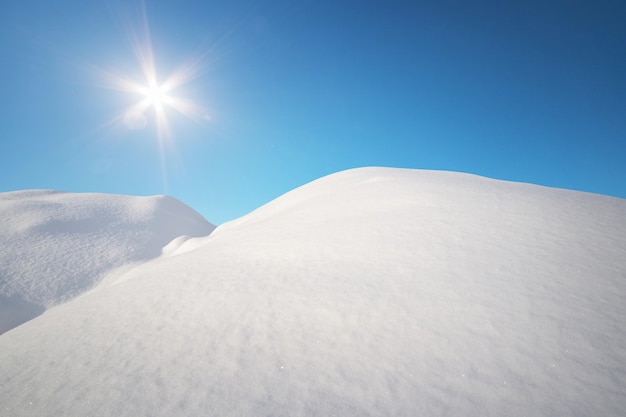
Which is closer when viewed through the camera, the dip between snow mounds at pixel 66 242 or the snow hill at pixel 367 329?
the snow hill at pixel 367 329

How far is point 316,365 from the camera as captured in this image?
A: 128 inches

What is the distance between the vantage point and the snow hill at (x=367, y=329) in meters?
2.84

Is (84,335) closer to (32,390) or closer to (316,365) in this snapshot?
(32,390)

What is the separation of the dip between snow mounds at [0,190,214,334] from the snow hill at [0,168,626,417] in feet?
21.9

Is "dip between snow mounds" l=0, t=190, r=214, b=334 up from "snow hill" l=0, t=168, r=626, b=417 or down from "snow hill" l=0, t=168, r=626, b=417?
up

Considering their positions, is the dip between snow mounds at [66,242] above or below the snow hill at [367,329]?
Result: above

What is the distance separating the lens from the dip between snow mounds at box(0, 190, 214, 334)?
10484 mm

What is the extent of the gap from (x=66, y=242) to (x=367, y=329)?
1910 centimetres

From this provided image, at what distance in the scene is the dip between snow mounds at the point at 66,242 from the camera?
34.4 ft

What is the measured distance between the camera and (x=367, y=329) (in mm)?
3684

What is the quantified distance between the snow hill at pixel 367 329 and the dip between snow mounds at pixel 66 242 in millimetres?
6676

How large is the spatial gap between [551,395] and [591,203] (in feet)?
27.2

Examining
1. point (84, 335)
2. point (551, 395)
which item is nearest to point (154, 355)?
point (84, 335)

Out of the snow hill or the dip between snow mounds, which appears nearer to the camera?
the snow hill
